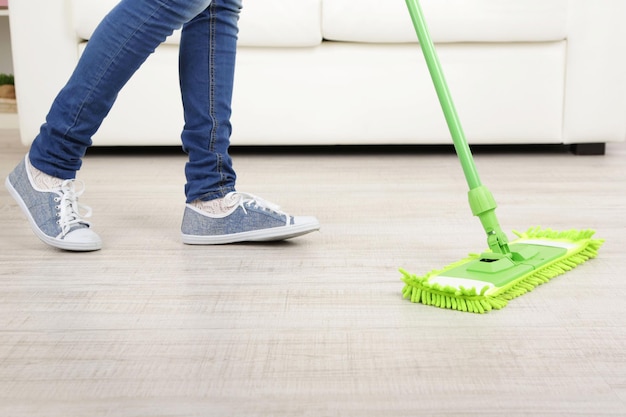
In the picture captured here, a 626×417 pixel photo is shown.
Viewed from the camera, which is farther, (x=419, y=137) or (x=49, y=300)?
(x=419, y=137)

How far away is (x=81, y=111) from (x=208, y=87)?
0.65 ft

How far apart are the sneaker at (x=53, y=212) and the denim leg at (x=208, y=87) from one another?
0.19 metres

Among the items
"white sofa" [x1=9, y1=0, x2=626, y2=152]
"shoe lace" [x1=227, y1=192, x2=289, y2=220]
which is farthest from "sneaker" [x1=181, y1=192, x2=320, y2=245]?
"white sofa" [x1=9, y1=0, x2=626, y2=152]

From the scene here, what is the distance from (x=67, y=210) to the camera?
1.34 meters

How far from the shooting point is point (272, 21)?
7.02ft

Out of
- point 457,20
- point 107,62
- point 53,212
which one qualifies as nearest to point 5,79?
point 457,20

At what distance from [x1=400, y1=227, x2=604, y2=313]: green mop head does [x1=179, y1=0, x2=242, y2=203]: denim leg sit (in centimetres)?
41

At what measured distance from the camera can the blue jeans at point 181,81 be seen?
1219 mm

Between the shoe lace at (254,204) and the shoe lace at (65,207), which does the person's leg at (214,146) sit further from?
the shoe lace at (65,207)

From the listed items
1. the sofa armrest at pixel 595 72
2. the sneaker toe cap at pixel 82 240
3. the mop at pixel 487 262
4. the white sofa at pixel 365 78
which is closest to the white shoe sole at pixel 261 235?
the sneaker toe cap at pixel 82 240

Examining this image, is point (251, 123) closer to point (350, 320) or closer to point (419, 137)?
point (419, 137)

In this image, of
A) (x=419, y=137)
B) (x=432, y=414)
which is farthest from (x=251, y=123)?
(x=432, y=414)

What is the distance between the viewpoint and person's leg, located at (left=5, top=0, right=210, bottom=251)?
1.22 m

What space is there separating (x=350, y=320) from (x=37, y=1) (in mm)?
1539
